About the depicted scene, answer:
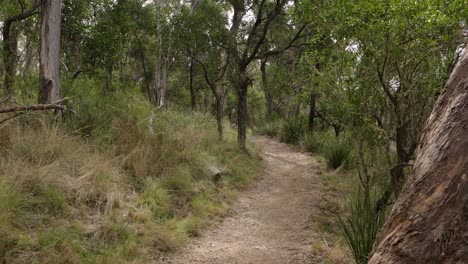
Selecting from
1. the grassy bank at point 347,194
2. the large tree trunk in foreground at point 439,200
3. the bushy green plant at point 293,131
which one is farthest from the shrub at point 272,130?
the large tree trunk in foreground at point 439,200

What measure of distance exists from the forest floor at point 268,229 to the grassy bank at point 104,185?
250 mm

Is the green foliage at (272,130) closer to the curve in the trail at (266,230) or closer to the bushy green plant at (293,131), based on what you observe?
the bushy green plant at (293,131)

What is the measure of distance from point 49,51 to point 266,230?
4931mm

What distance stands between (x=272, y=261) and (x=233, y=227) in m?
1.21

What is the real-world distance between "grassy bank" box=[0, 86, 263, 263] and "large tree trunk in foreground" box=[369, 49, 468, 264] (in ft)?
9.05

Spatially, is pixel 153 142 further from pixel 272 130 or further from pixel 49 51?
pixel 272 130

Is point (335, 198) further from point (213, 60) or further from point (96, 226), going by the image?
point (213, 60)

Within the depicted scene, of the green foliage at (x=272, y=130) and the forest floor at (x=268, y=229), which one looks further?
the green foliage at (x=272, y=130)

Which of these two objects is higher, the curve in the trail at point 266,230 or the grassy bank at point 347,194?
the grassy bank at point 347,194

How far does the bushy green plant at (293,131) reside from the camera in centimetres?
1463

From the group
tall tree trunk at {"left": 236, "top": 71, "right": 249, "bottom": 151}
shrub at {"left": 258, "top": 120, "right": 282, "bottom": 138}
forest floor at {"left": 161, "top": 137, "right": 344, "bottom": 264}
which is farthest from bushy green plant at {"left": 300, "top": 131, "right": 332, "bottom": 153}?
forest floor at {"left": 161, "top": 137, "right": 344, "bottom": 264}

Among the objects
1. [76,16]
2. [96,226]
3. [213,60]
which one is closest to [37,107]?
[96,226]

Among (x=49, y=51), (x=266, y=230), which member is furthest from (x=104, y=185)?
(x=49, y=51)

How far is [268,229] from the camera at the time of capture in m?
5.60
